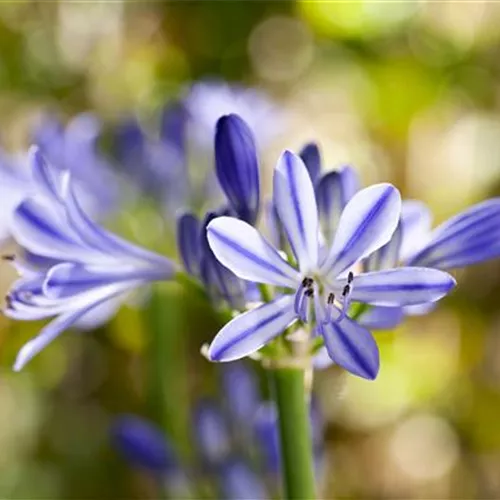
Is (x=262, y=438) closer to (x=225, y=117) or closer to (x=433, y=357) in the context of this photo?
(x=225, y=117)

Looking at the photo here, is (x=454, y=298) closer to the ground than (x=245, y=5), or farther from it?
closer to the ground

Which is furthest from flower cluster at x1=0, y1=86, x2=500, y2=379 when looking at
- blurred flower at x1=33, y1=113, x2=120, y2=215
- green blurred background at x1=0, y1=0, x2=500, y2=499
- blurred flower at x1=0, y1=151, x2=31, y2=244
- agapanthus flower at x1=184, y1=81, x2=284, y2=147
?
green blurred background at x1=0, y1=0, x2=500, y2=499

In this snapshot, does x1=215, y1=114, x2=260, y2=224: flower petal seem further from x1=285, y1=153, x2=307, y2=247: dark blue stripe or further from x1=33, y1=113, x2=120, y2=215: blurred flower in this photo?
x1=33, y1=113, x2=120, y2=215: blurred flower

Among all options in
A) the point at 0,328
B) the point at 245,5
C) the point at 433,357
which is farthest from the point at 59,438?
the point at 245,5

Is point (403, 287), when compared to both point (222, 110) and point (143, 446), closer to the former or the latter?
point (143, 446)

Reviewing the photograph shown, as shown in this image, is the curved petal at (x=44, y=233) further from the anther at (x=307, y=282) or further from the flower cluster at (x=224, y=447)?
the flower cluster at (x=224, y=447)

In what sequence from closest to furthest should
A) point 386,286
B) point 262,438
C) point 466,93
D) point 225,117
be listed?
point 386,286 < point 225,117 < point 262,438 < point 466,93
